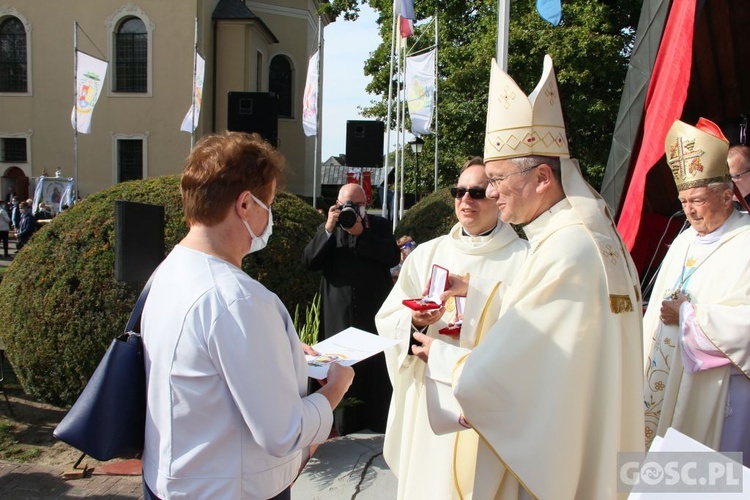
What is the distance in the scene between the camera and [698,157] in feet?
9.85

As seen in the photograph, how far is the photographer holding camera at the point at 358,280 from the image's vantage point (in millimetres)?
4695

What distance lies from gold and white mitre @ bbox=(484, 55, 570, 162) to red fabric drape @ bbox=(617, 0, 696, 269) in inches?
70.4

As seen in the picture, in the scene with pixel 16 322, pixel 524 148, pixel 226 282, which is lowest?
pixel 16 322

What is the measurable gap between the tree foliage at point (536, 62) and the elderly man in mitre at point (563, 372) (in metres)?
14.9

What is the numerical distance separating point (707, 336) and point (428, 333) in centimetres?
126

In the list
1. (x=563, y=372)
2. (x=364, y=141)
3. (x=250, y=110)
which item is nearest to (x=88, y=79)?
(x=364, y=141)

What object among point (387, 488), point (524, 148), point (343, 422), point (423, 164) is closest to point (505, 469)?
point (524, 148)

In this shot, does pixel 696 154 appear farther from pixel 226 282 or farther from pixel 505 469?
pixel 226 282

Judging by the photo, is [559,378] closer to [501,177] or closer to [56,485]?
[501,177]

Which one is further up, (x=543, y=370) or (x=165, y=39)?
(x=165, y=39)

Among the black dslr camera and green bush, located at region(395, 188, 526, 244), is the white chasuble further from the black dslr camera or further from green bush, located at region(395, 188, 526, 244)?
green bush, located at region(395, 188, 526, 244)

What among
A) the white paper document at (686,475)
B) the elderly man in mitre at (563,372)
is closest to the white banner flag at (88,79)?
the elderly man in mitre at (563,372)

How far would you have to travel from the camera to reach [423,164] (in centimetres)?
Result: 2198

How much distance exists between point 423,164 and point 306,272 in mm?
16893
